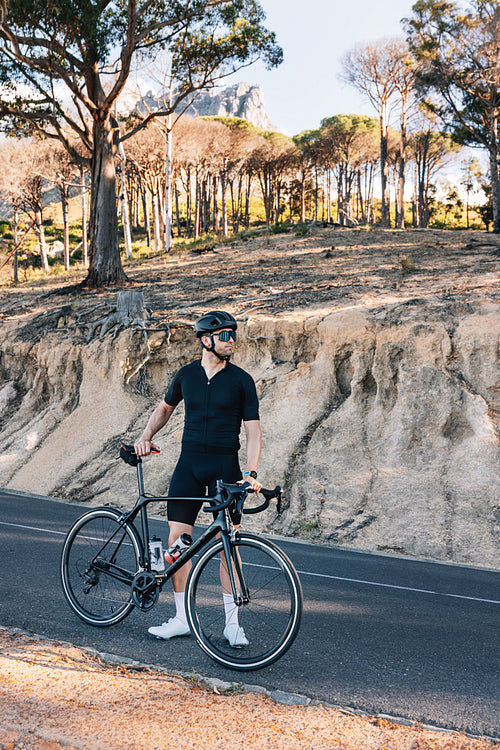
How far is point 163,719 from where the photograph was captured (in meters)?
3.01

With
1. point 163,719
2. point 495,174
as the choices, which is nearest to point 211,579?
point 163,719

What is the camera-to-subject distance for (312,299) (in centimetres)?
1509

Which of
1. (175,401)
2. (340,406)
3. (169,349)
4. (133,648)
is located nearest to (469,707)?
(133,648)

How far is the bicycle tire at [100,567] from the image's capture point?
4277 millimetres

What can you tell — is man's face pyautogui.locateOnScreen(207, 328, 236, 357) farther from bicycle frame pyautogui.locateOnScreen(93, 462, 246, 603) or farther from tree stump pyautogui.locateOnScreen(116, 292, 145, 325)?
tree stump pyautogui.locateOnScreen(116, 292, 145, 325)

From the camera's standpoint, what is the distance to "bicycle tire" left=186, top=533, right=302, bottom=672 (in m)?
3.51

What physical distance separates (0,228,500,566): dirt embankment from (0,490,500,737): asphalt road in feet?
8.47

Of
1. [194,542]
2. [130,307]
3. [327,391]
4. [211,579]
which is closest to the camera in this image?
[211,579]

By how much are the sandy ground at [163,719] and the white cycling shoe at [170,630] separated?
1.96ft

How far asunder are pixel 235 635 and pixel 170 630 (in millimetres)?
595

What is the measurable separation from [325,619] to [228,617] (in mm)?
1246

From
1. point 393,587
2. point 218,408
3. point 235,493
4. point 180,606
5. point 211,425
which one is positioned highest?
point 218,408

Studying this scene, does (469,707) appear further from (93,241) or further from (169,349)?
(93,241)

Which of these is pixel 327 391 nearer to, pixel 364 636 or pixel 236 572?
pixel 364 636
